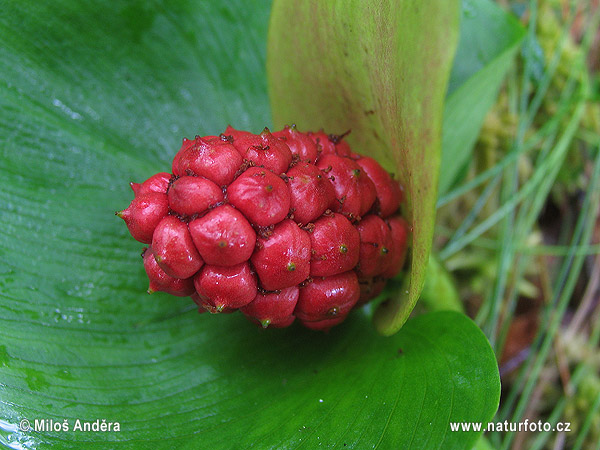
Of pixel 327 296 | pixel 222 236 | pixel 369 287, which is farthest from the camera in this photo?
pixel 369 287

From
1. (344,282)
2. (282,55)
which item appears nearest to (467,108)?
(282,55)

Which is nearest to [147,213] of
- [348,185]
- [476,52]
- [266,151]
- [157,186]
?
[157,186]

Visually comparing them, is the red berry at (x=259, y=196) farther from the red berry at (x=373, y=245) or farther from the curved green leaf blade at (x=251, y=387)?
the curved green leaf blade at (x=251, y=387)

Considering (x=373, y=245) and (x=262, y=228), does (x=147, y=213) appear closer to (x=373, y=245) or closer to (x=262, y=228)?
(x=262, y=228)

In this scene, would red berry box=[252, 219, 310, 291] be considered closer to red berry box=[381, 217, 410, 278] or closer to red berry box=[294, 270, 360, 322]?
red berry box=[294, 270, 360, 322]

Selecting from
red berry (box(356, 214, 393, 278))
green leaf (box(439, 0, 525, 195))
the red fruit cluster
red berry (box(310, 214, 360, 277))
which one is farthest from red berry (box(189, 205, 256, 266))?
green leaf (box(439, 0, 525, 195))

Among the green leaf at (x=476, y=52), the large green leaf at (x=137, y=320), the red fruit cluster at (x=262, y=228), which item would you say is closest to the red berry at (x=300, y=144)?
the red fruit cluster at (x=262, y=228)

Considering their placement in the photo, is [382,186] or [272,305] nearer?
[272,305]
